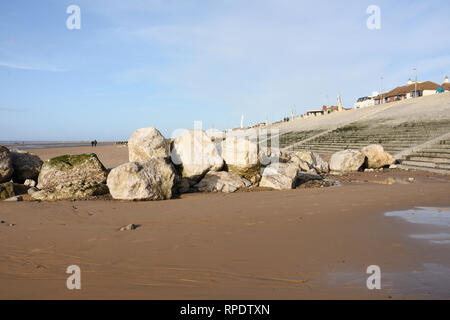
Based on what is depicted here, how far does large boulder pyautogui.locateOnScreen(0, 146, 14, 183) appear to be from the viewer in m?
8.20

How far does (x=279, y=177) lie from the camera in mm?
8438

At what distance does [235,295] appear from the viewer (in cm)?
254

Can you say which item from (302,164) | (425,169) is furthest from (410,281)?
(425,169)

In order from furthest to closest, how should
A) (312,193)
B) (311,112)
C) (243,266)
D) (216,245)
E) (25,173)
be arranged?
(311,112), (25,173), (312,193), (216,245), (243,266)

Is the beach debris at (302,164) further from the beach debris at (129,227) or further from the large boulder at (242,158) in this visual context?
the beach debris at (129,227)

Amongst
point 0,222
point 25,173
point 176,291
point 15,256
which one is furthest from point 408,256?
point 25,173

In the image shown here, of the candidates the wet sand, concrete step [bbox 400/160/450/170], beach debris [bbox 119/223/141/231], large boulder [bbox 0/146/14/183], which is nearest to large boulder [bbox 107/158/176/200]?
the wet sand

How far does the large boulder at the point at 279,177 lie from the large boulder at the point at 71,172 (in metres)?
4.40

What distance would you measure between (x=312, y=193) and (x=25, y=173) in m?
8.20

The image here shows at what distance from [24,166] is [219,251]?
8034mm

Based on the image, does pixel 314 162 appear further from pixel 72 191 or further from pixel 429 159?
pixel 72 191

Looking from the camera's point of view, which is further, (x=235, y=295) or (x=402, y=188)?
(x=402, y=188)

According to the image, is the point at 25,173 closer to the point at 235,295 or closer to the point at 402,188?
the point at 235,295

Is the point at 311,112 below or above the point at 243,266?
above
